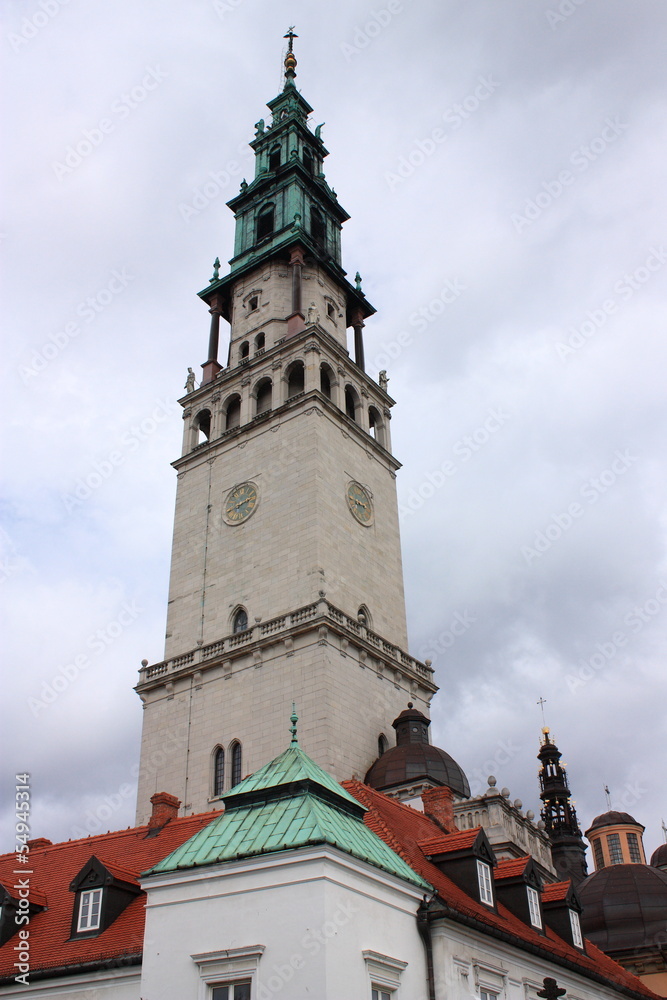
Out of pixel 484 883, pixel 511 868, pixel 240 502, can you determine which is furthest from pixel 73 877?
pixel 240 502

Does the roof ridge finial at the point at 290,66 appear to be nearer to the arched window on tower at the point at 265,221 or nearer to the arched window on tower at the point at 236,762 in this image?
the arched window on tower at the point at 265,221

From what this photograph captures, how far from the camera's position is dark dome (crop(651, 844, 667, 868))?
195 feet

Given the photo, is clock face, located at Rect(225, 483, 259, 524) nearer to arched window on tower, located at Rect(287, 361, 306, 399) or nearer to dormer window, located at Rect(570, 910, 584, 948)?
arched window on tower, located at Rect(287, 361, 306, 399)

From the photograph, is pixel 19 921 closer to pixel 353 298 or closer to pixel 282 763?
pixel 282 763

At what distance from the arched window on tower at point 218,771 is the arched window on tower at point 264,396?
18587mm

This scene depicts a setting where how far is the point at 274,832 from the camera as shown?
61.5ft

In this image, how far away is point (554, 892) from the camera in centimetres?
2862

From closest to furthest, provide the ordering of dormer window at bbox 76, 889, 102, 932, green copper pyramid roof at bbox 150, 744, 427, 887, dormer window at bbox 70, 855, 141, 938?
green copper pyramid roof at bbox 150, 744, 427, 887 → dormer window at bbox 70, 855, 141, 938 → dormer window at bbox 76, 889, 102, 932

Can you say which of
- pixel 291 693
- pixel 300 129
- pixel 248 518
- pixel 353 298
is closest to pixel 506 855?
pixel 291 693

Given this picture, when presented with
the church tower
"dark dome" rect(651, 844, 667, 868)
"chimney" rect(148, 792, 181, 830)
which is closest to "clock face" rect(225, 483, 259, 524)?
the church tower

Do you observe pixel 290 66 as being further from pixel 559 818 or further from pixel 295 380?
pixel 559 818

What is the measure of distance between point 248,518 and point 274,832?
2842 centimetres

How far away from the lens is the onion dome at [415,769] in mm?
36875

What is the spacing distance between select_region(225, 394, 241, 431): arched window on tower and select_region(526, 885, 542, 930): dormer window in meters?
32.0
